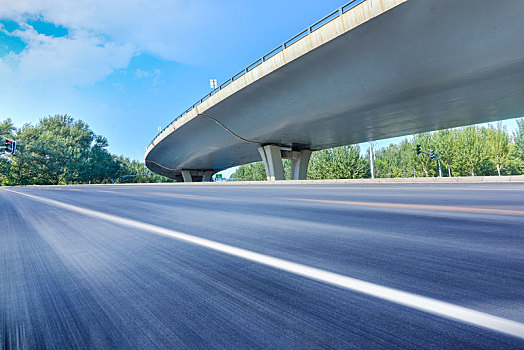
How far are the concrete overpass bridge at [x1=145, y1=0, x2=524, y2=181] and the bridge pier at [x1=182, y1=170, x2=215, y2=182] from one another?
32.6 meters

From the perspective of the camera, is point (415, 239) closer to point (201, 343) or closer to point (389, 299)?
point (389, 299)

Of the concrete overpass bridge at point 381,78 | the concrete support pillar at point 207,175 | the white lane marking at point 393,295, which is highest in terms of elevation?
the concrete overpass bridge at point 381,78

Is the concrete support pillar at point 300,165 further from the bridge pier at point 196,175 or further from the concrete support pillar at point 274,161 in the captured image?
the bridge pier at point 196,175

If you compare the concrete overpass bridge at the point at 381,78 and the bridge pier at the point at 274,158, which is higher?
the concrete overpass bridge at the point at 381,78

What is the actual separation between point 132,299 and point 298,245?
1.19m

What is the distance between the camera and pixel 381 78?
15.9 meters

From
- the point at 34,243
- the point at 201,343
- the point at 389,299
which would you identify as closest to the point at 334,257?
the point at 389,299

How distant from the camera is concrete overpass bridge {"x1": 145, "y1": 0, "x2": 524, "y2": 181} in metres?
11.7

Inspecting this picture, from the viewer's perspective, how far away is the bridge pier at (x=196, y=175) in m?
61.4

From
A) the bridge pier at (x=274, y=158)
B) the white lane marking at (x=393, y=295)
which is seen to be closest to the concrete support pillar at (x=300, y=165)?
the bridge pier at (x=274, y=158)

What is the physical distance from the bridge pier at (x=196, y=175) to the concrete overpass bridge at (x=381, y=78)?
32.6 meters

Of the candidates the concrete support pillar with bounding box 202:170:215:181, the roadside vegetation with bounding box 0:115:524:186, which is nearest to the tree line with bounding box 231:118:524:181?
the roadside vegetation with bounding box 0:115:524:186

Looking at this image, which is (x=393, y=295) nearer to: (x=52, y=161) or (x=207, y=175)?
(x=207, y=175)

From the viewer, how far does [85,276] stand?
1.55 metres
